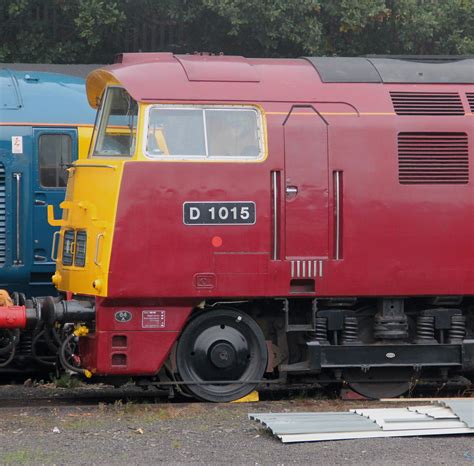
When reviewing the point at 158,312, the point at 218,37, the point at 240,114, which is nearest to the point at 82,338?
the point at 158,312

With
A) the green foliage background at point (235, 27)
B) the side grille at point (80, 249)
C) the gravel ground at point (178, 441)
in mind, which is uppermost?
the green foliage background at point (235, 27)

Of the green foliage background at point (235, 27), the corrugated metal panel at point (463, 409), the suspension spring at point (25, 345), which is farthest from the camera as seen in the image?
the green foliage background at point (235, 27)

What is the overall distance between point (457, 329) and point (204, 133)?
10.5 ft

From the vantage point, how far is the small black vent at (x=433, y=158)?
10.2 m

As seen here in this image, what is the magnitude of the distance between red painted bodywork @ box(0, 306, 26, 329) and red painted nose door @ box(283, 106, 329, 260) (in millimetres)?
2498

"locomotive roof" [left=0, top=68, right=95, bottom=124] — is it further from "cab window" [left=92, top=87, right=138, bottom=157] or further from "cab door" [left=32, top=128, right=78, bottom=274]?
"cab window" [left=92, top=87, right=138, bottom=157]

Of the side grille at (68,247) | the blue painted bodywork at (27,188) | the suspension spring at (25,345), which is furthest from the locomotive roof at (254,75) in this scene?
the suspension spring at (25,345)

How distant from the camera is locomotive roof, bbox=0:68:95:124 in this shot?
11789mm

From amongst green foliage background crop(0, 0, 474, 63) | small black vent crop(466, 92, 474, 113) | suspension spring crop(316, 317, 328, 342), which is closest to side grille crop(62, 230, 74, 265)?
suspension spring crop(316, 317, 328, 342)

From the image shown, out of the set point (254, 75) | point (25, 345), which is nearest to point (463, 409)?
point (254, 75)

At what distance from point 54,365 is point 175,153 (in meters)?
3.12

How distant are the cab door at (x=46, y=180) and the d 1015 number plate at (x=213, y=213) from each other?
8.14 feet

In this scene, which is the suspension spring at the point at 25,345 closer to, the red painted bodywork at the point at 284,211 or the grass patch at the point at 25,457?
the red painted bodywork at the point at 284,211

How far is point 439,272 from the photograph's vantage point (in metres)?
10.2
